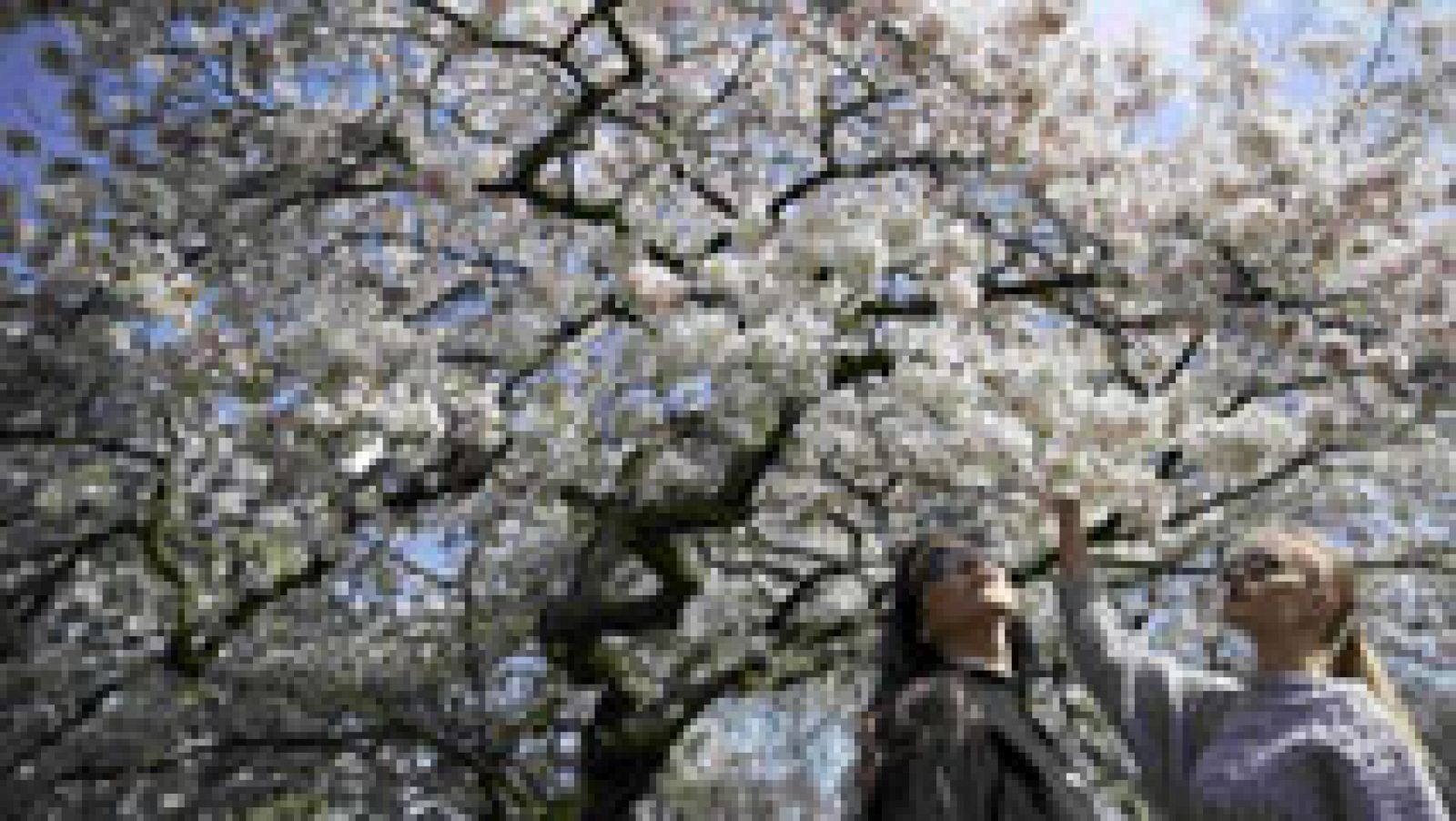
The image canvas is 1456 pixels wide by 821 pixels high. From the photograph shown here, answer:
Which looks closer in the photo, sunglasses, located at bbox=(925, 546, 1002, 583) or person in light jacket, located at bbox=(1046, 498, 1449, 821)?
person in light jacket, located at bbox=(1046, 498, 1449, 821)

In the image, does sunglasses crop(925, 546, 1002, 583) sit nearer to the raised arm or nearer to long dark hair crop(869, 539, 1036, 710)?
long dark hair crop(869, 539, 1036, 710)

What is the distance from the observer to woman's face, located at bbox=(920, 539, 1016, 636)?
3025 mm

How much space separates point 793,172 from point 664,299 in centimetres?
125

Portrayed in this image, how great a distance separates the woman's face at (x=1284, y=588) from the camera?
2.94 meters

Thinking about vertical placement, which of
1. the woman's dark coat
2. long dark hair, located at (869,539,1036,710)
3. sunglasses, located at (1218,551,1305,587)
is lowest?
the woman's dark coat

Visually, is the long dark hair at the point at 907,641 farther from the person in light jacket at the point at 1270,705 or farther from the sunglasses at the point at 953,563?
the person in light jacket at the point at 1270,705

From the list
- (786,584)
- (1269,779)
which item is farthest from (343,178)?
(1269,779)

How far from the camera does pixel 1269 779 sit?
2.81 meters

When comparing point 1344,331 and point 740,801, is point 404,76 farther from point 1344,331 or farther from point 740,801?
point 740,801

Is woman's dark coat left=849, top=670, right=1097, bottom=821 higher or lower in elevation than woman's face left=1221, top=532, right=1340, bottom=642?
lower

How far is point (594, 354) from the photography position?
258 inches

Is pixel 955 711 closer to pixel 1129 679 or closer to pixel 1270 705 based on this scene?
pixel 1129 679

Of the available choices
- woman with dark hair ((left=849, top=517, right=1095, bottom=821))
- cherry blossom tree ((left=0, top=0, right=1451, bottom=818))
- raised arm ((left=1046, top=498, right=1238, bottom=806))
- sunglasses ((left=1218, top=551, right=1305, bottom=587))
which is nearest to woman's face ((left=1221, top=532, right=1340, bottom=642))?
sunglasses ((left=1218, top=551, right=1305, bottom=587))

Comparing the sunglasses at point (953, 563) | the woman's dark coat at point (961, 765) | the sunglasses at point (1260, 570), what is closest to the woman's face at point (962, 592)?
the sunglasses at point (953, 563)
